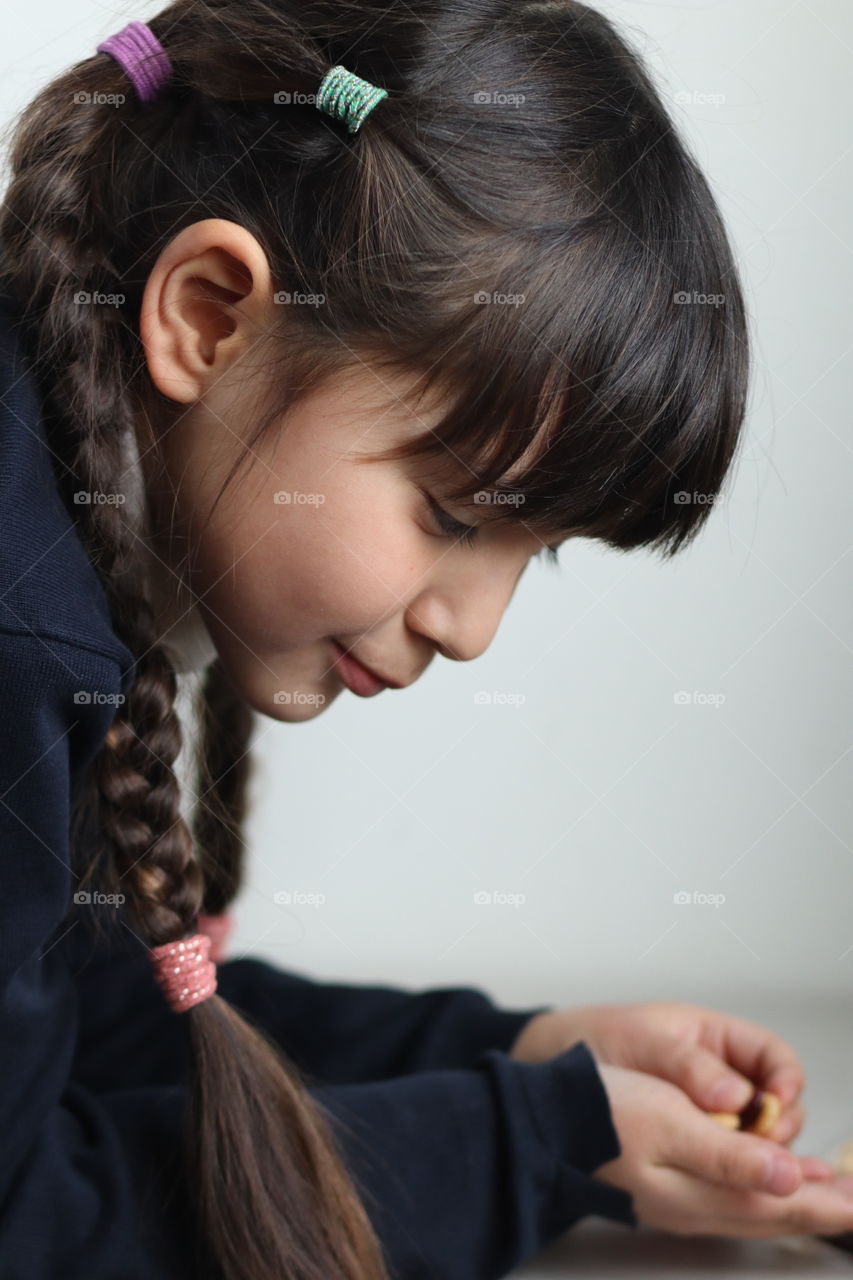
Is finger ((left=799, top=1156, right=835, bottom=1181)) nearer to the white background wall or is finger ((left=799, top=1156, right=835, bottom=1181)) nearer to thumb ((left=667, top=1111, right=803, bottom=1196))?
thumb ((left=667, top=1111, right=803, bottom=1196))

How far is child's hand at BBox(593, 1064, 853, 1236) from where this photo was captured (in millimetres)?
668

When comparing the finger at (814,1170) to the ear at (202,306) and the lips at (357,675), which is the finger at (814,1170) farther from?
the ear at (202,306)

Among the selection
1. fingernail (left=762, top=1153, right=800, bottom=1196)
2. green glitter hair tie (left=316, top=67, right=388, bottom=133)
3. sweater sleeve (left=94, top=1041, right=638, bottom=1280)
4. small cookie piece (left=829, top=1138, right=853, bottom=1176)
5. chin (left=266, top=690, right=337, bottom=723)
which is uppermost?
green glitter hair tie (left=316, top=67, right=388, bottom=133)

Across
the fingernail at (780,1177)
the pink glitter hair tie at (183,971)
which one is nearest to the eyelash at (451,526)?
the pink glitter hair tie at (183,971)

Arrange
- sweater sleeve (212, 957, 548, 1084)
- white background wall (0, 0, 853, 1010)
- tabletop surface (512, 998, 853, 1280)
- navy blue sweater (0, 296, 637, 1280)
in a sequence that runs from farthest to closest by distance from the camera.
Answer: white background wall (0, 0, 853, 1010)
sweater sleeve (212, 957, 548, 1084)
tabletop surface (512, 998, 853, 1280)
navy blue sweater (0, 296, 637, 1280)

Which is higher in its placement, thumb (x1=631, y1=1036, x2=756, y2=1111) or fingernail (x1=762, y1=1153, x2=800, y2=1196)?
fingernail (x1=762, y1=1153, x2=800, y2=1196)

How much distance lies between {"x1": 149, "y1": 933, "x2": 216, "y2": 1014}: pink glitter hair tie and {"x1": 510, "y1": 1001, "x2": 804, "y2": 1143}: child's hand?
0.23m

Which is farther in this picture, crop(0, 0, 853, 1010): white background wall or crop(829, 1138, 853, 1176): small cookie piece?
crop(0, 0, 853, 1010): white background wall

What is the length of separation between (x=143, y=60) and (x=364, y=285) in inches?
6.8

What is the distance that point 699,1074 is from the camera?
73cm

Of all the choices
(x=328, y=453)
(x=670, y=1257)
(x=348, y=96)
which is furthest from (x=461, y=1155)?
(x=348, y=96)

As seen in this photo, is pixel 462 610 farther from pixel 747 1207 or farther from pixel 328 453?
pixel 747 1207

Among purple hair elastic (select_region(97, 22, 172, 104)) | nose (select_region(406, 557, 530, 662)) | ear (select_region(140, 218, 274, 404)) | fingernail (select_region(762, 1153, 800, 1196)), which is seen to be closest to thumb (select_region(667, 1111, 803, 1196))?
fingernail (select_region(762, 1153, 800, 1196))

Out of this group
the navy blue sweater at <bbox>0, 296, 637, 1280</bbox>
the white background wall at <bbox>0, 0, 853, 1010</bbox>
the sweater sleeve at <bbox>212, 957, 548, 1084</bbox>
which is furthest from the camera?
the white background wall at <bbox>0, 0, 853, 1010</bbox>
